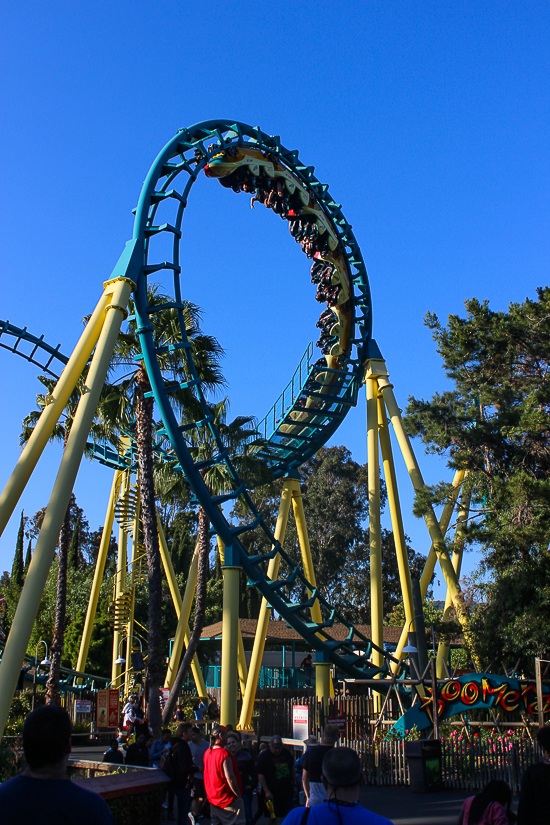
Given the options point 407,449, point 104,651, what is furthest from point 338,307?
point 104,651

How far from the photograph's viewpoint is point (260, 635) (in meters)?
18.2

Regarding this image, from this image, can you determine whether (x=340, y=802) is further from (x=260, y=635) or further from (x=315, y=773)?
(x=260, y=635)

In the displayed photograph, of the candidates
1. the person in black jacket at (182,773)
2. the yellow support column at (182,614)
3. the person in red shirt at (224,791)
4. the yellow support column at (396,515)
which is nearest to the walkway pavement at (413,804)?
the person in black jacket at (182,773)

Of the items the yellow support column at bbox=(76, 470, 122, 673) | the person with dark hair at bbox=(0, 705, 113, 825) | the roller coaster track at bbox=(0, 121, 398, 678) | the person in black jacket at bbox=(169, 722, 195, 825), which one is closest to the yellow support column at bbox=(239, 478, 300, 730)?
the roller coaster track at bbox=(0, 121, 398, 678)

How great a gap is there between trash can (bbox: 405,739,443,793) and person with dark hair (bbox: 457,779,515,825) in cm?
821

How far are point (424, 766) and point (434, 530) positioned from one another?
5.64 meters

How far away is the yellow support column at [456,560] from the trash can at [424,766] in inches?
146

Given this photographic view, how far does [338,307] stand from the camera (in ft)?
62.6

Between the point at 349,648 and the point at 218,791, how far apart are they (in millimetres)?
10773

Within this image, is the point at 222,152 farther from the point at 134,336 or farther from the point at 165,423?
the point at 165,423

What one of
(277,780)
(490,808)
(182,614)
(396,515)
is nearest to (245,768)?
(277,780)

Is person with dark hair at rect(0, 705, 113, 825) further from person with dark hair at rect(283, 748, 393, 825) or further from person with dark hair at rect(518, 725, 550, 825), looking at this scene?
person with dark hair at rect(518, 725, 550, 825)

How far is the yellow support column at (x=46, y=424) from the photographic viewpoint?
29.7 ft

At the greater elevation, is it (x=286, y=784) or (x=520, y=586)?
(x=520, y=586)
